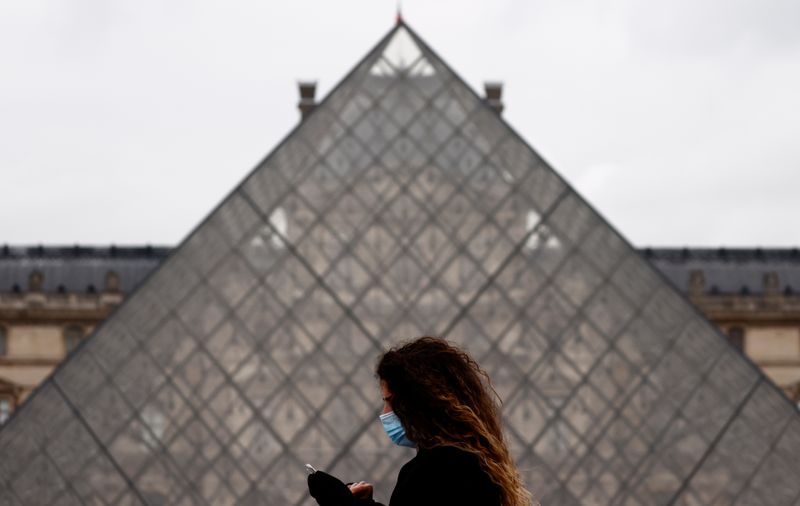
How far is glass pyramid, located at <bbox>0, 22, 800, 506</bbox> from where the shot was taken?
12.4m

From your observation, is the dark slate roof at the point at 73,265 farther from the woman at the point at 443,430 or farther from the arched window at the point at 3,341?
the woman at the point at 443,430

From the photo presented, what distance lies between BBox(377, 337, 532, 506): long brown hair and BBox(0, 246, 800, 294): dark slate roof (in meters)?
40.7

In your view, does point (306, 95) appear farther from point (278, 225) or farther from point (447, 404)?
point (447, 404)

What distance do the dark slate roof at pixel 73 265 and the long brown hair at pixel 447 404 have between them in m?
40.6

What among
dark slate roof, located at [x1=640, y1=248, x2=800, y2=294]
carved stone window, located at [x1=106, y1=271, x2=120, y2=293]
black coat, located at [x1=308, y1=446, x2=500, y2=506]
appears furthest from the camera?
dark slate roof, located at [x1=640, y1=248, x2=800, y2=294]

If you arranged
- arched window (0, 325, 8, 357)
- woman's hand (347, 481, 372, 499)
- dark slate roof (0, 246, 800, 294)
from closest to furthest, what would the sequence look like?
1. woman's hand (347, 481, 372, 499)
2. arched window (0, 325, 8, 357)
3. dark slate roof (0, 246, 800, 294)

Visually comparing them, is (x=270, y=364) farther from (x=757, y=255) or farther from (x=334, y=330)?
(x=757, y=255)

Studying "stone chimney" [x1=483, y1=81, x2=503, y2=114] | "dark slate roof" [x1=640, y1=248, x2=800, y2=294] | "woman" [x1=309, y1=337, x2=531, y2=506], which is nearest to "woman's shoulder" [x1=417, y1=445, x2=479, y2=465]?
"woman" [x1=309, y1=337, x2=531, y2=506]

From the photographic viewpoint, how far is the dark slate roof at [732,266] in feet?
146

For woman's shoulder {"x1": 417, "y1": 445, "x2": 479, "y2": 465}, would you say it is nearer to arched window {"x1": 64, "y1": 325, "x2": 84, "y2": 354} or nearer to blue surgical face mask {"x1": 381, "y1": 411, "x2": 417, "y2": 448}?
blue surgical face mask {"x1": 381, "y1": 411, "x2": 417, "y2": 448}

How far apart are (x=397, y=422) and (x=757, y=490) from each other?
31.1ft

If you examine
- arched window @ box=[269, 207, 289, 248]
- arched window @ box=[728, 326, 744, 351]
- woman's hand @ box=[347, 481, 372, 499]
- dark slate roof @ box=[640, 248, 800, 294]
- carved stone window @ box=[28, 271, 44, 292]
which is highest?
dark slate roof @ box=[640, 248, 800, 294]

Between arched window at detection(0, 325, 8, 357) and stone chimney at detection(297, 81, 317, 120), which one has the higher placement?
stone chimney at detection(297, 81, 317, 120)

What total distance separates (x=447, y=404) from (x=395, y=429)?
0.56ft
